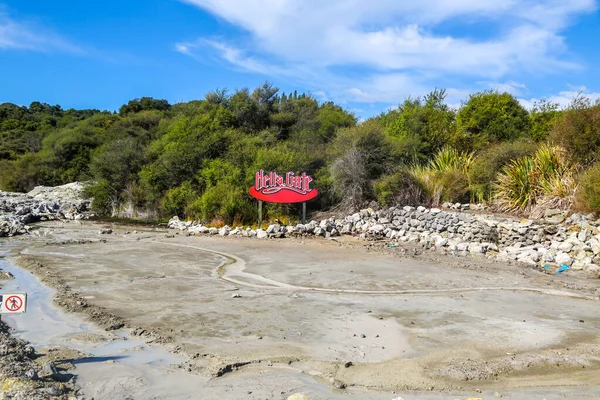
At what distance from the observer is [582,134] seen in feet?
62.3

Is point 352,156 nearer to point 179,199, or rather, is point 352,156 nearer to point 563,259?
point 179,199

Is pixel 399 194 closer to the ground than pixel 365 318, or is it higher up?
higher up

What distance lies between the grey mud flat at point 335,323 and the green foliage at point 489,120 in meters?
14.3

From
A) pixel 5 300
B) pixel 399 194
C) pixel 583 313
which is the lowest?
pixel 583 313

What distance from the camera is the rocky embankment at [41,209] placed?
21.7 metres

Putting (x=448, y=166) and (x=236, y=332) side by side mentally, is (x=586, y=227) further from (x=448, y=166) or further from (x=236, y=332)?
(x=236, y=332)

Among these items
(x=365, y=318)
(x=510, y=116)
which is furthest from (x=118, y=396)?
(x=510, y=116)

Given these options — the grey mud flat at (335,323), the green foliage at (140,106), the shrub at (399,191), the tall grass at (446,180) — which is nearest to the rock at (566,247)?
the grey mud flat at (335,323)

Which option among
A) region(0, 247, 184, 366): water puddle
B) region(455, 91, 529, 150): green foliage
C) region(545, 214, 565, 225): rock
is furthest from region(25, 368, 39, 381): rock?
region(455, 91, 529, 150): green foliage

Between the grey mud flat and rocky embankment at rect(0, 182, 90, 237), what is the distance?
7.42 metres

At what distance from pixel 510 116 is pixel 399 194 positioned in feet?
35.3

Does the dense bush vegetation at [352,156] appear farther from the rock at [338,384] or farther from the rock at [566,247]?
the rock at [338,384]

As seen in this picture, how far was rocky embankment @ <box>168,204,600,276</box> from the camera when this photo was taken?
1495 cm

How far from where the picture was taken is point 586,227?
15.8 meters
